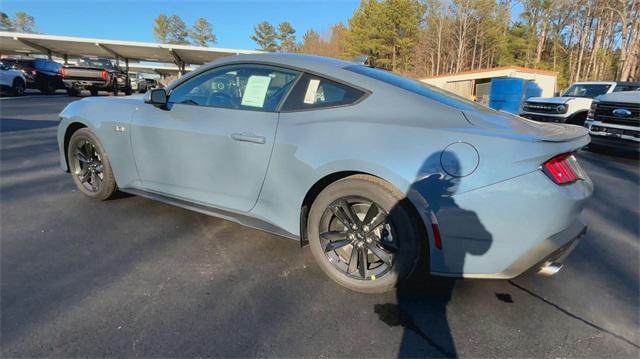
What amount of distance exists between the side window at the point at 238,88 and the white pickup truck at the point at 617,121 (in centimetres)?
856

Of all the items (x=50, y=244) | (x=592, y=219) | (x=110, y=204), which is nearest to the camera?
(x=50, y=244)

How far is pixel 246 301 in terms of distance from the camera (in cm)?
225

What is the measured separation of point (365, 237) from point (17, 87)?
64.6 ft

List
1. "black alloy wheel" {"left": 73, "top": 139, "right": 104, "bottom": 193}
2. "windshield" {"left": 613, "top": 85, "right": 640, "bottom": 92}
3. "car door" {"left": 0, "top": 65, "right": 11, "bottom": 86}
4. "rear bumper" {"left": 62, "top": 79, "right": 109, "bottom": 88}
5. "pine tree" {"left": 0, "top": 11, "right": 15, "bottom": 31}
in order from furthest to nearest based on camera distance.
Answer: "pine tree" {"left": 0, "top": 11, "right": 15, "bottom": 31} → "rear bumper" {"left": 62, "top": 79, "right": 109, "bottom": 88} → "car door" {"left": 0, "top": 65, "right": 11, "bottom": 86} → "windshield" {"left": 613, "top": 85, "right": 640, "bottom": 92} → "black alloy wheel" {"left": 73, "top": 139, "right": 104, "bottom": 193}

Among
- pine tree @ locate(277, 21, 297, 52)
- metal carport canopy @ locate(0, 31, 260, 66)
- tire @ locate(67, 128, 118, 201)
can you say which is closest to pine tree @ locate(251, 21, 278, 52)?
pine tree @ locate(277, 21, 297, 52)

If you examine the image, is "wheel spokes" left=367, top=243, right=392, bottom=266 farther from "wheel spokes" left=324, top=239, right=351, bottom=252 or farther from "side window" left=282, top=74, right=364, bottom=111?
"side window" left=282, top=74, right=364, bottom=111

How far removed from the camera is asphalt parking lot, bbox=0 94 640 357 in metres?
1.90

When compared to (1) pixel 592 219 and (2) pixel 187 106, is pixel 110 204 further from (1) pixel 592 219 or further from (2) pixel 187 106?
(1) pixel 592 219

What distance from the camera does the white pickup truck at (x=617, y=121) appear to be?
25.4 feet

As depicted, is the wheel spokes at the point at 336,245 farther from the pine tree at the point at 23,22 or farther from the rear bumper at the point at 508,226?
the pine tree at the point at 23,22

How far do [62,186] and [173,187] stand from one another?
7.09ft

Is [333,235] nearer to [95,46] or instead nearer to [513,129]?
[513,129]

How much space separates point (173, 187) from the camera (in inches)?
119

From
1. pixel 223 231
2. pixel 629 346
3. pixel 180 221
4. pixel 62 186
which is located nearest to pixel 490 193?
pixel 629 346
